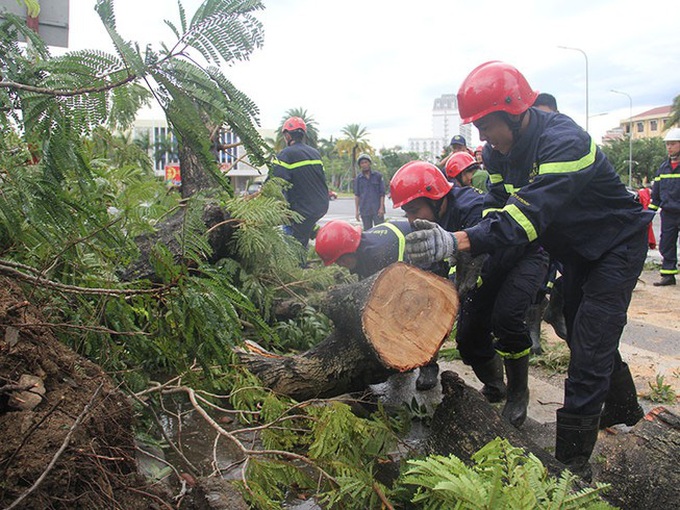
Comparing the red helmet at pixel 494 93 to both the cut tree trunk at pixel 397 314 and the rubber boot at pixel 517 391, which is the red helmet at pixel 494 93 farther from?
the rubber boot at pixel 517 391

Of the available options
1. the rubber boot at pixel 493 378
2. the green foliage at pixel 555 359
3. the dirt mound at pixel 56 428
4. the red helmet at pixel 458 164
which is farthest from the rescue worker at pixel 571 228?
the red helmet at pixel 458 164

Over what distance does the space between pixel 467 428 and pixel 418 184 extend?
1.82 metres

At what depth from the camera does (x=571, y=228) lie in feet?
9.14

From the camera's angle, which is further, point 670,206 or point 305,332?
point 670,206

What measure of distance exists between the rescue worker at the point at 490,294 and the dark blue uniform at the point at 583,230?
506 mm

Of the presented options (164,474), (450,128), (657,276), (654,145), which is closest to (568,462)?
(164,474)

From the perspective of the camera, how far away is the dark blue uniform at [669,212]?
7.79m

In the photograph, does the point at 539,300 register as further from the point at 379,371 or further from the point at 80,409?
the point at 80,409

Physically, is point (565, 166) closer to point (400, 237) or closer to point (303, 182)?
point (400, 237)

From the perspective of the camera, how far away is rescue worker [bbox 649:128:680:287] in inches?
307

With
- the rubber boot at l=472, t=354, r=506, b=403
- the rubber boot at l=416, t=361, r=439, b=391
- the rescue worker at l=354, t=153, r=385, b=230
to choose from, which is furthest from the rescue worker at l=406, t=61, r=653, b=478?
the rescue worker at l=354, t=153, r=385, b=230

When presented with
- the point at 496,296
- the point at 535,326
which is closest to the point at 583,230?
the point at 496,296

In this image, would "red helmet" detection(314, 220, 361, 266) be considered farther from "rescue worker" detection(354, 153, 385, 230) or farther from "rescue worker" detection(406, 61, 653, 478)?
"rescue worker" detection(354, 153, 385, 230)

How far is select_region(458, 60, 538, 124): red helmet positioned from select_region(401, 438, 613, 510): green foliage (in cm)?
165
